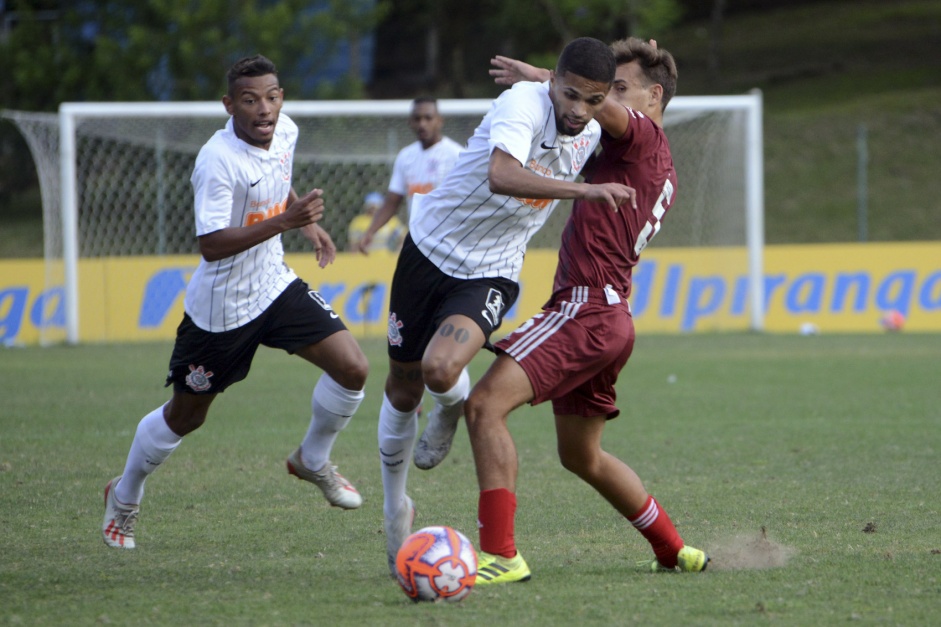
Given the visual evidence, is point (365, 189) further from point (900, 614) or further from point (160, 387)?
point (900, 614)

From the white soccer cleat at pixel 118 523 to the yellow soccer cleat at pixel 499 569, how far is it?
5.62 ft

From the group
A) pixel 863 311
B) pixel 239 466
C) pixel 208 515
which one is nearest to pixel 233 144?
pixel 208 515

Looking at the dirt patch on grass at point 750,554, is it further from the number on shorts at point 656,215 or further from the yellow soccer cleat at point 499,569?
the number on shorts at point 656,215

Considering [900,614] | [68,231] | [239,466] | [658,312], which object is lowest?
[658,312]

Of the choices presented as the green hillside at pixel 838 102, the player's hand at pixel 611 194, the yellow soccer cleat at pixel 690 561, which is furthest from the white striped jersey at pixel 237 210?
the green hillside at pixel 838 102

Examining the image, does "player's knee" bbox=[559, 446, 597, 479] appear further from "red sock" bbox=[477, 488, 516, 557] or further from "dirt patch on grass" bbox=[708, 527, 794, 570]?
"dirt patch on grass" bbox=[708, 527, 794, 570]

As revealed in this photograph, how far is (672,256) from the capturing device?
17.9 metres

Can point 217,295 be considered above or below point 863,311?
above

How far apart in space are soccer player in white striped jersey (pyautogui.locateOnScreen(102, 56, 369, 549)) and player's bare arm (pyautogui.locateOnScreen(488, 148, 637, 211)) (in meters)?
1.19

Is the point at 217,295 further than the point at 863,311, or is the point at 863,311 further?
the point at 863,311

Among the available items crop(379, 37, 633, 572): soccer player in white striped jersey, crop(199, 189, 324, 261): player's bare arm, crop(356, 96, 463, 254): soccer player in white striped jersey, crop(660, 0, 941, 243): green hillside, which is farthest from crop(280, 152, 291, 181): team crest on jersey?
crop(660, 0, 941, 243): green hillside

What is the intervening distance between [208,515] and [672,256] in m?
12.8

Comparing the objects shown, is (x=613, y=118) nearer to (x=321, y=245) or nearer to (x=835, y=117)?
(x=321, y=245)

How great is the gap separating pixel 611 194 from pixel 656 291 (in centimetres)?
1376
